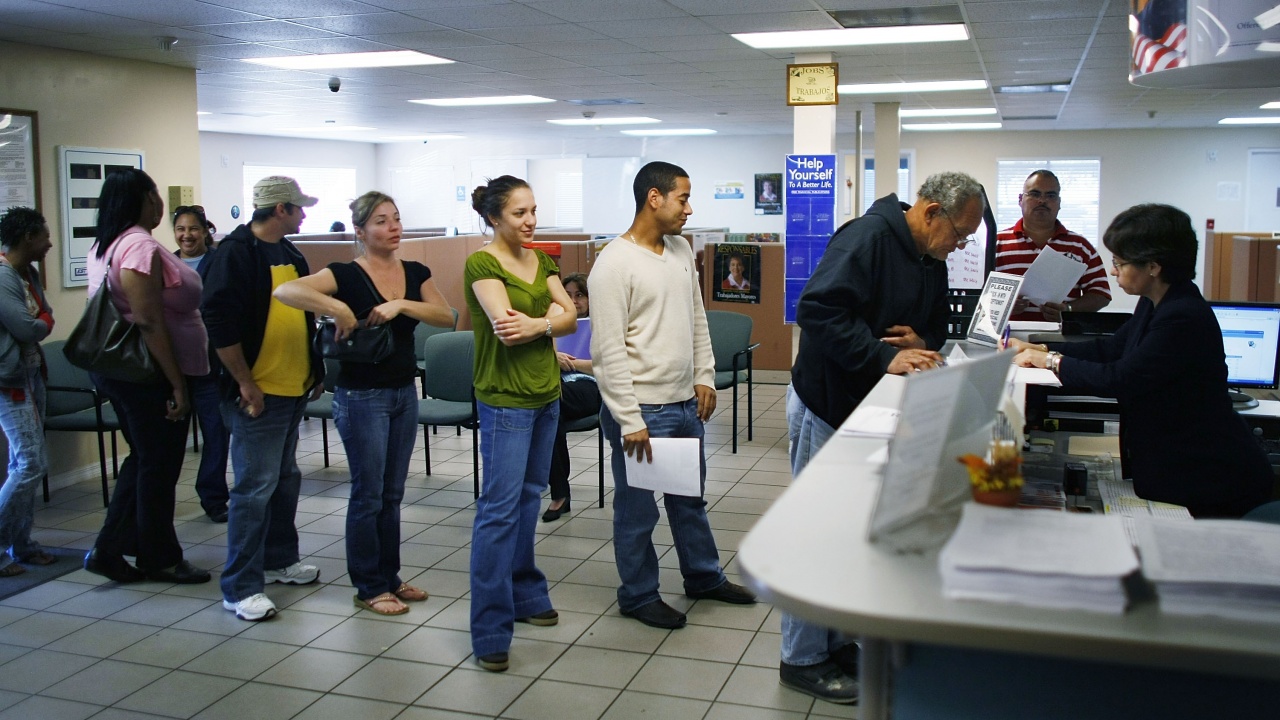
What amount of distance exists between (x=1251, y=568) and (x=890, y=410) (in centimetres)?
107

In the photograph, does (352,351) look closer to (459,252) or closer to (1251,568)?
(1251,568)

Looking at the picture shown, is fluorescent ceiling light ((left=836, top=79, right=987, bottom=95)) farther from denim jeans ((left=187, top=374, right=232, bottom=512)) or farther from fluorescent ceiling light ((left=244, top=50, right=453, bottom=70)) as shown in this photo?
denim jeans ((left=187, top=374, right=232, bottom=512))

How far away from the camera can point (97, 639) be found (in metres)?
3.48

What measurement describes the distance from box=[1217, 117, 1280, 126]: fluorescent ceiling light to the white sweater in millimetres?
11946

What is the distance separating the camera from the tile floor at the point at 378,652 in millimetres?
2965

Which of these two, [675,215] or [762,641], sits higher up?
[675,215]

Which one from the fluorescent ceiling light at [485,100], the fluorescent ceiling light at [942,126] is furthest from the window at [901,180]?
the fluorescent ceiling light at [485,100]

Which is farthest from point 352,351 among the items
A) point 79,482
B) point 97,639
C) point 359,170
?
point 359,170

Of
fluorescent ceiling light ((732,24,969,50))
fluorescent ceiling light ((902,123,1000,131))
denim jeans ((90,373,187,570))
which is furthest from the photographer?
fluorescent ceiling light ((902,123,1000,131))

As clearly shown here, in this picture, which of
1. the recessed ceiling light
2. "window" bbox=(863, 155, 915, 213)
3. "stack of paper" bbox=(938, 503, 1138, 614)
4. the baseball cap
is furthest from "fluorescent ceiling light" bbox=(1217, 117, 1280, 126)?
"stack of paper" bbox=(938, 503, 1138, 614)

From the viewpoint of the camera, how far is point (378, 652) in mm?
3342

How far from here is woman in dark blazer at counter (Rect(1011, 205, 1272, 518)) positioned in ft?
8.10

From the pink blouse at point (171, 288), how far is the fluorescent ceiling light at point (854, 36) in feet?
11.5

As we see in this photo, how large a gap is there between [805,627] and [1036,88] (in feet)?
25.4
